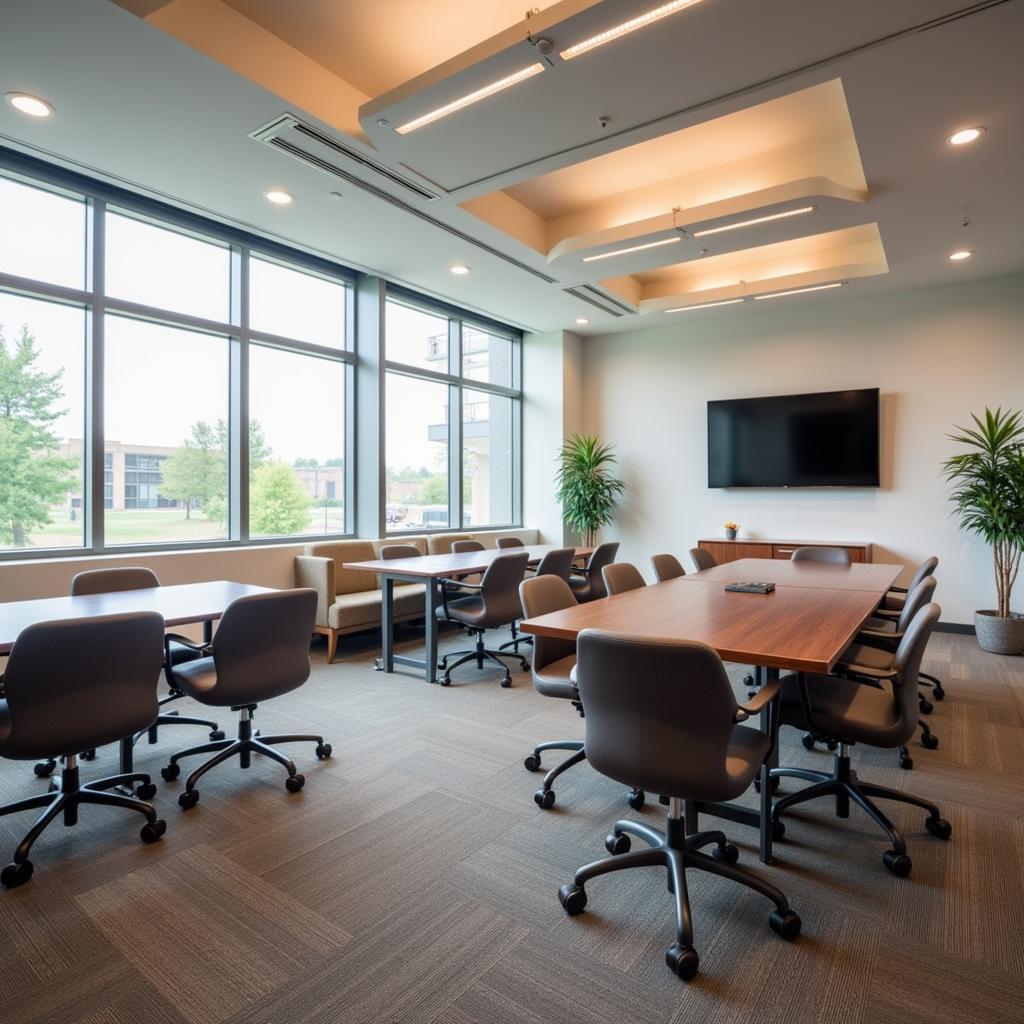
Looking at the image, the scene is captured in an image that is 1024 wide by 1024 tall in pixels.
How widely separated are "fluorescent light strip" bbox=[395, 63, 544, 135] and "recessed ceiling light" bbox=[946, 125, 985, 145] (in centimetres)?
245

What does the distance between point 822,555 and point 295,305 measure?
517 centimetres

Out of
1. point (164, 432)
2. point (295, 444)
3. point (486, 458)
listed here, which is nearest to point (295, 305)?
point (295, 444)

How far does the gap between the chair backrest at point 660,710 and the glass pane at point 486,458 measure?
5994mm

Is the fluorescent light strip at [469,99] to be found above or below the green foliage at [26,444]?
above

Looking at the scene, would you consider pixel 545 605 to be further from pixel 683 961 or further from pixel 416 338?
pixel 416 338

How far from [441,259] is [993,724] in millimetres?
5205

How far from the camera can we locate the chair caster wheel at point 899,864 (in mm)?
2162

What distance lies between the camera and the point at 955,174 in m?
4.00

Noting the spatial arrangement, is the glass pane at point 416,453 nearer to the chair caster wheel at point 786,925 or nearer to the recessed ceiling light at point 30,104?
the recessed ceiling light at point 30,104

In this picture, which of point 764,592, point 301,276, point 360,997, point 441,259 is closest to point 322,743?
point 360,997

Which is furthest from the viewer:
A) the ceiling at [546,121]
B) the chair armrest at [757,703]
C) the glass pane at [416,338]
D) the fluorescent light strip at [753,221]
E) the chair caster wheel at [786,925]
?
the glass pane at [416,338]

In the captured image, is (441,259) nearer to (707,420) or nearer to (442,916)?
(707,420)


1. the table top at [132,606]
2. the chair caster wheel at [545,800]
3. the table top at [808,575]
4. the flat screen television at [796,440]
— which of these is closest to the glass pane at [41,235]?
the table top at [132,606]

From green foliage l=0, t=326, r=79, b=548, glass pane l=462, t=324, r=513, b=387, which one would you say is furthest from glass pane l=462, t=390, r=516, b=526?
green foliage l=0, t=326, r=79, b=548
